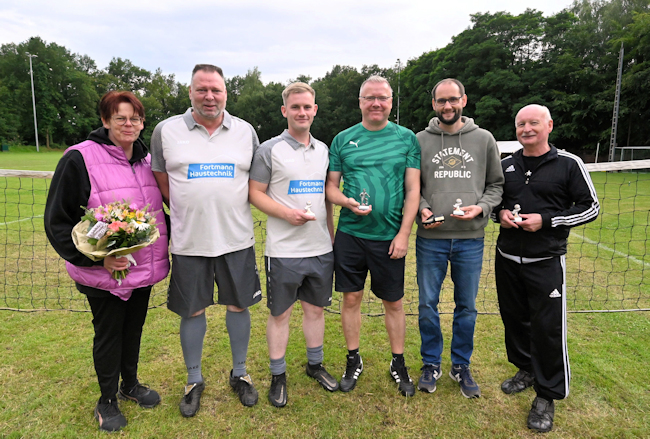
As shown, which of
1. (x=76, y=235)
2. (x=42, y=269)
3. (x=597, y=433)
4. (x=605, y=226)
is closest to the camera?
(x=76, y=235)

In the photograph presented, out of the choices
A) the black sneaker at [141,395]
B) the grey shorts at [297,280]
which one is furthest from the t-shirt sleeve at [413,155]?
the black sneaker at [141,395]

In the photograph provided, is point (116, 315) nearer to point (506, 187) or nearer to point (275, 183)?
point (275, 183)

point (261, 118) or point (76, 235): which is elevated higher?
point (261, 118)

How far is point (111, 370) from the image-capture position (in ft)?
9.25

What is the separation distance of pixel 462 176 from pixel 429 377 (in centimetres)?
164

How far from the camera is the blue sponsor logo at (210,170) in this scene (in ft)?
9.27

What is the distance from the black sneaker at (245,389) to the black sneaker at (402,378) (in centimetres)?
115

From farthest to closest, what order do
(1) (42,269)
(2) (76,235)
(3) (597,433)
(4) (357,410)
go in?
(1) (42,269), (4) (357,410), (3) (597,433), (2) (76,235)

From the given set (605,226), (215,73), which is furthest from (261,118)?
(215,73)

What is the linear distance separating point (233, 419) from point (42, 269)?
5.19 meters

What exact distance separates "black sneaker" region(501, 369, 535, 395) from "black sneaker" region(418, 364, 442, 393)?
523 mm

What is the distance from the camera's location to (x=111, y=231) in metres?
2.34

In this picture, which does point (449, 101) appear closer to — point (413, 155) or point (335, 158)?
point (413, 155)

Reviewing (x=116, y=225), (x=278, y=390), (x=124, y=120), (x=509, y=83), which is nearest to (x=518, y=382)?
(x=278, y=390)
